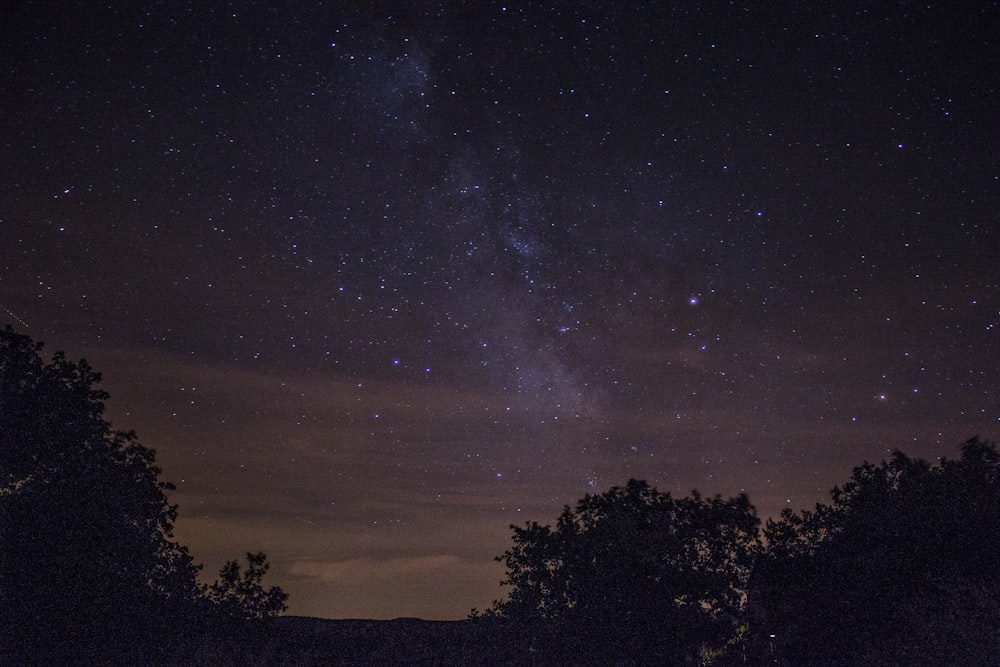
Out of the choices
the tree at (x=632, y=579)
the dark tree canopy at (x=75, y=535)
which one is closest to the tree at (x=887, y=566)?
the tree at (x=632, y=579)

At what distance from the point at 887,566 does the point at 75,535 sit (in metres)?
22.3

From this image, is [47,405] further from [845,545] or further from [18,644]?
[845,545]

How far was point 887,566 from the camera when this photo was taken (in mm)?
24641

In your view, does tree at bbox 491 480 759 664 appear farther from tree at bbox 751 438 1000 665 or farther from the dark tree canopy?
the dark tree canopy

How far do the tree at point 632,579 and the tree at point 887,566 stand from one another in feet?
4.81

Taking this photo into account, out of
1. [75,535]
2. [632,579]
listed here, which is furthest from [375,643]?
[75,535]

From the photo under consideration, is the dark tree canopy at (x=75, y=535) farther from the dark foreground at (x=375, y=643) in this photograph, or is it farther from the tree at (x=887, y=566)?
the tree at (x=887, y=566)

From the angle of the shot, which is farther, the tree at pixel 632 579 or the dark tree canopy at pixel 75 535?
the tree at pixel 632 579

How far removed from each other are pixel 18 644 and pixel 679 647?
1734 centimetres

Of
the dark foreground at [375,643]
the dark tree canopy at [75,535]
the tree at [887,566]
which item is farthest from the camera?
the dark foreground at [375,643]

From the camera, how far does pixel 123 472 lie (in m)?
19.9

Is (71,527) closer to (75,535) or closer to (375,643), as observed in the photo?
(75,535)

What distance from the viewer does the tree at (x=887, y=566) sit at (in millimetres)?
23031

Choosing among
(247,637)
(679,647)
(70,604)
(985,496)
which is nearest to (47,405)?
(70,604)
